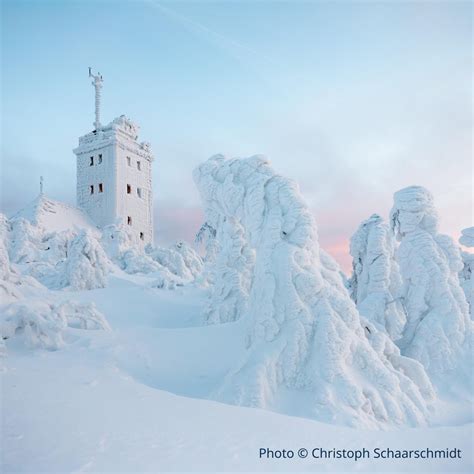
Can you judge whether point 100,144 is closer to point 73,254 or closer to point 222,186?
point 73,254

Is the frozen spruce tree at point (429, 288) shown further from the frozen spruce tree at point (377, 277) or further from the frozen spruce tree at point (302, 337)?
the frozen spruce tree at point (302, 337)

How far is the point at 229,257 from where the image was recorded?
1498 centimetres

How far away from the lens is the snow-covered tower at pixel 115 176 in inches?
1436

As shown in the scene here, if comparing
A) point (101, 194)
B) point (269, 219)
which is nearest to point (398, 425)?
point (269, 219)

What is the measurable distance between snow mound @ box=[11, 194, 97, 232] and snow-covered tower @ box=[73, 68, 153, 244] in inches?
77.1

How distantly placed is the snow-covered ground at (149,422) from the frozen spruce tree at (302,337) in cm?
56

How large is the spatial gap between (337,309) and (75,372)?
16.0 ft

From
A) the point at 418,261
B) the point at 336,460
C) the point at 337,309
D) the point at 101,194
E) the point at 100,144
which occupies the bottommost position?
the point at 336,460

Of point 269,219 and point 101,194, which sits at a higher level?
point 101,194

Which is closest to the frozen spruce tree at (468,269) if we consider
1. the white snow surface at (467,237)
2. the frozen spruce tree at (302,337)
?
the white snow surface at (467,237)

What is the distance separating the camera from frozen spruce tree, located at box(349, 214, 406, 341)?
44.0ft

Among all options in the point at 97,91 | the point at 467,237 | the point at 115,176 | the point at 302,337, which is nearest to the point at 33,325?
the point at 302,337

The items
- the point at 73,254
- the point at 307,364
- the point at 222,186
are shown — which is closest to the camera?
the point at 307,364

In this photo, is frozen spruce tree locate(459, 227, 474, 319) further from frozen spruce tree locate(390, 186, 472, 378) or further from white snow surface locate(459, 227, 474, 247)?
frozen spruce tree locate(390, 186, 472, 378)
